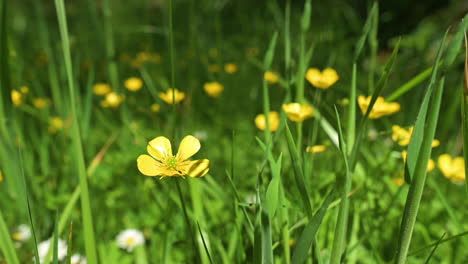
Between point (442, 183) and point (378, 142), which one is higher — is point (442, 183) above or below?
below

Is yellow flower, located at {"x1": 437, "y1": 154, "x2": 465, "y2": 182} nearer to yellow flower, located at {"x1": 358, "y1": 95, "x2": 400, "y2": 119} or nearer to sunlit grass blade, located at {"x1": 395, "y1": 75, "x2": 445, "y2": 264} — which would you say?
yellow flower, located at {"x1": 358, "y1": 95, "x2": 400, "y2": 119}

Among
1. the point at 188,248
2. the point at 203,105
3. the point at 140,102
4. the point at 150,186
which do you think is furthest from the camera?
the point at 140,102

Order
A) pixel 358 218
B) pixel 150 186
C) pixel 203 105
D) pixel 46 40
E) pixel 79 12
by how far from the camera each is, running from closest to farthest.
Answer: pixel 358 218
pixel 150 186
pixel 46 40
pixel 203 105
pixel 79 12

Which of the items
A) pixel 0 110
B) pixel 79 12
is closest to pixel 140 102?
pixel 0 110

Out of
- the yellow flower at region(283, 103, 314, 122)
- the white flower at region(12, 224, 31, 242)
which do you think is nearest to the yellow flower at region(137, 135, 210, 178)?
the yellow flower at region(283, 103, 314, 122)

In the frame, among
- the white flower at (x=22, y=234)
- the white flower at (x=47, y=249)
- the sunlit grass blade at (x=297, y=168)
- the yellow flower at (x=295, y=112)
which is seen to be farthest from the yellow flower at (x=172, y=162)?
the white flower at (x=22, y=234)

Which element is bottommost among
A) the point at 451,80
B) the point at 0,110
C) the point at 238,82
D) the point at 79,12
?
the point at 0,110

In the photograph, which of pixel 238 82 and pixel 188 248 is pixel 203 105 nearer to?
pixel 238 82
